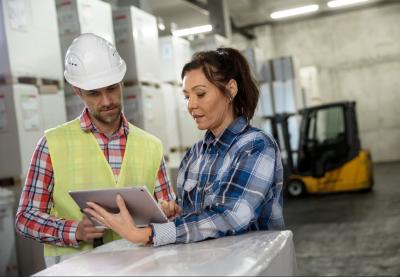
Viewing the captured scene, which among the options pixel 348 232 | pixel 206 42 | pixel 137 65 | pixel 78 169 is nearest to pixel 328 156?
pixel 206 42

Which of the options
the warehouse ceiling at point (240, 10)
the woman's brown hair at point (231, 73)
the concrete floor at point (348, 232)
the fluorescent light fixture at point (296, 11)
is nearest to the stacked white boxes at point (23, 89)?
the woman's brown hair at point (231, 73)

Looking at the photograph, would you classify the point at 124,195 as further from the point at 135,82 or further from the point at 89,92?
the point at 135,82

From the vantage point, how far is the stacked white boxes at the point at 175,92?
7.13 meters

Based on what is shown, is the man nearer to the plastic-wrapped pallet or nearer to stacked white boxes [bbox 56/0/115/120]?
the plastic-wrapped pallet

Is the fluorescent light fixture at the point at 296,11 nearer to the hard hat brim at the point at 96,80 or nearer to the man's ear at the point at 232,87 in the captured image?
the hard hat brim at the point at 96,80

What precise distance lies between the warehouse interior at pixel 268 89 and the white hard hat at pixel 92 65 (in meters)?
0.71

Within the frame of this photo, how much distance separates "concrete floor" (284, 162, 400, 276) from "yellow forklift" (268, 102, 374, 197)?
252 mm

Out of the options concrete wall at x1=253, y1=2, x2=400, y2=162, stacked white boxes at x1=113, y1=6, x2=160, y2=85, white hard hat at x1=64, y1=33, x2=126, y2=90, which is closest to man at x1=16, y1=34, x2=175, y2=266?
white hard hat at x1=64, y1=33, x2=126, y2=90

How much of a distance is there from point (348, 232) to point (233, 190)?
5.63 metres

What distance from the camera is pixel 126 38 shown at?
5.68 meters

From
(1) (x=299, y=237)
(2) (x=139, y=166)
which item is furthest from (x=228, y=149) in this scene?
(1) (x=299, y=237)

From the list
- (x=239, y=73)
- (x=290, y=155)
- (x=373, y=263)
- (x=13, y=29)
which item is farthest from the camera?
(x=290, y=155)

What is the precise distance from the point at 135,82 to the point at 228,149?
3.68 metres

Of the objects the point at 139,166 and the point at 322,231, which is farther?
the point at 322,231
